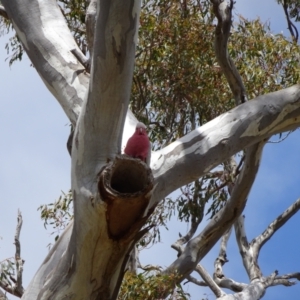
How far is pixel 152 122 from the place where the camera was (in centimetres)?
729

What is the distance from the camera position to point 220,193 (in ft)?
24.3

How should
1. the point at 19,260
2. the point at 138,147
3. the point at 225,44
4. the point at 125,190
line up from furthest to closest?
the point at 19,260
the point at 225,44
the point at 138,147
the point at 125,190

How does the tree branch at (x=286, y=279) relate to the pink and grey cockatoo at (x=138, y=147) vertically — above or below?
above

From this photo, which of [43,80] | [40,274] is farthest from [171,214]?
[40,274]

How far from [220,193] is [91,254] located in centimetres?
394

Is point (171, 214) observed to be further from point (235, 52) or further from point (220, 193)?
point (235, 52)

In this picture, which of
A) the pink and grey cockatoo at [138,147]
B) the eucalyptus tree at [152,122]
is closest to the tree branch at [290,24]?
the eucalyptus tree at [152,122]

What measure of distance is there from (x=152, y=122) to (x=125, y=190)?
13.1ft

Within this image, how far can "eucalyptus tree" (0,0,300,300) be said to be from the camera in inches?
135

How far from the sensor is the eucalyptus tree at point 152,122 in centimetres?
342

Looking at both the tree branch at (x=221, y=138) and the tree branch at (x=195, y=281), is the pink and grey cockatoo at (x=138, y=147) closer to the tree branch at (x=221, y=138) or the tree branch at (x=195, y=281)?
the tree branch at (x=221, y=138)

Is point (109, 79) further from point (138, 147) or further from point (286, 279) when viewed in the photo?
point (286, 279)

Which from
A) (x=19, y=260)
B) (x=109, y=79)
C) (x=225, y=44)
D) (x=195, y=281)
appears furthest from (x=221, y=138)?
(x=195, y=281)

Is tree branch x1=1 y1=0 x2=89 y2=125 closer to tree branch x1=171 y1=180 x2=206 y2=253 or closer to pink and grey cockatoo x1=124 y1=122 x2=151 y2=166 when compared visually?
pink and grey cockatoo x1=124 y1=122 x2=151 y2=166
